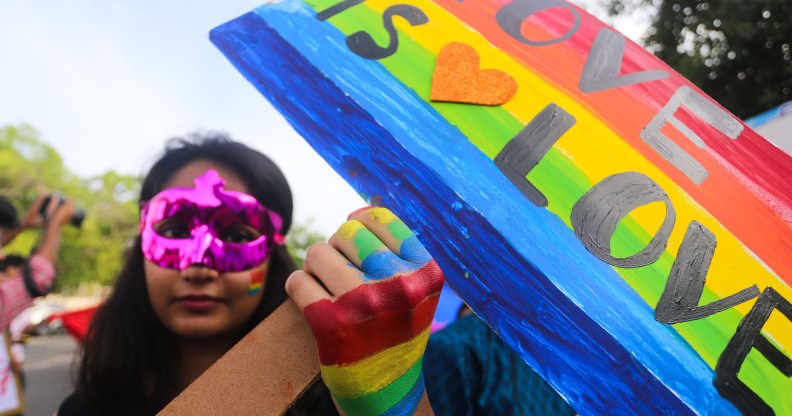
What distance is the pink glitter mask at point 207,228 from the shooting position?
49.8 inches

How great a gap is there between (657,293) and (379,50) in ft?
1.93

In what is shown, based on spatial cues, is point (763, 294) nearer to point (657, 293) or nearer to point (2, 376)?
point (657, 293)

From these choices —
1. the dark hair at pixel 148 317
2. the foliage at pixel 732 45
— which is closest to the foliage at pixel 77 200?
the foliage at pixel 732 45

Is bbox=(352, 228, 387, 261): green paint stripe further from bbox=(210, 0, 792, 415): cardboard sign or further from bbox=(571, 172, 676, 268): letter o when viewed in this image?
bbox=(571, 172, 676, 268): letter o

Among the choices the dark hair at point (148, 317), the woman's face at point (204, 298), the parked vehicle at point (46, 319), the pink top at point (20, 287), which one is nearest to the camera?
the woman's face at point (204, 298)

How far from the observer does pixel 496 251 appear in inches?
28.1

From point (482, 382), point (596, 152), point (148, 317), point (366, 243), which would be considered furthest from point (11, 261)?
point (596, 152)

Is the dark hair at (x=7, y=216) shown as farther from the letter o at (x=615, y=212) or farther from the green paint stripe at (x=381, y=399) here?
the letter o at (x=615, y=212)

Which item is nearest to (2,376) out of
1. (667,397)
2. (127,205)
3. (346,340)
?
(346,340)

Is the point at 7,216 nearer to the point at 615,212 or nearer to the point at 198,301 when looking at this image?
the point at 198,301

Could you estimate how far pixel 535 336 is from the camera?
681mm

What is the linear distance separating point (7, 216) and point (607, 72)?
3.18 metres

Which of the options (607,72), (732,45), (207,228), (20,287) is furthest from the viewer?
(732,45)

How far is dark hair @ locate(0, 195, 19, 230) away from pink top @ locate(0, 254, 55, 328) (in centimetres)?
55
